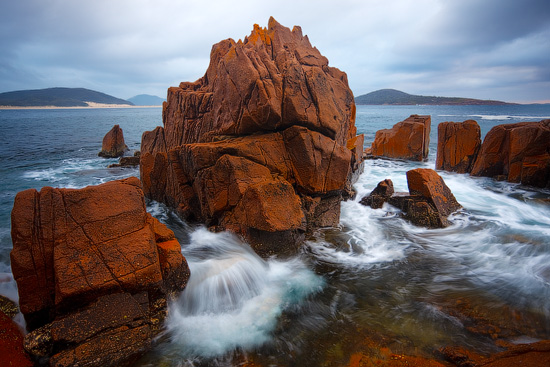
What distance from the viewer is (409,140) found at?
71.9ft

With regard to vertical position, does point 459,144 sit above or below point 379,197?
above

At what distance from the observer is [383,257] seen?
8.35 meters

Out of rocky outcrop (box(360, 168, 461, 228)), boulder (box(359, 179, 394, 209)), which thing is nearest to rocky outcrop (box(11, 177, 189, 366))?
rocky outcrop (box(360, 168, 461, 228))

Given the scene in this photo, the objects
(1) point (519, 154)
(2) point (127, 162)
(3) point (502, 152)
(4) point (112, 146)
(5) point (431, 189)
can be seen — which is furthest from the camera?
(4) point (112, 146)

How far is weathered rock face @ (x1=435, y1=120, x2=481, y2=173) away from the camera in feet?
54.6

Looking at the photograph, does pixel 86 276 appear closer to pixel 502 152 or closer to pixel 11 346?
pixel 11 346

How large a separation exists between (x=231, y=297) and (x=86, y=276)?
9.44 feet

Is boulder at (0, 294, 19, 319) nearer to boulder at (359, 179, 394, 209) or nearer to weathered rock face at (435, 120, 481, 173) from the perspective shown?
boulder at (359, 179, 394, 209)

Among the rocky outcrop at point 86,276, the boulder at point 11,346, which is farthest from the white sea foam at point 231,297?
the boulder at point 11,346

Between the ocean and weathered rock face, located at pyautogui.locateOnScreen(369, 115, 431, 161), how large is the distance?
1070 cm

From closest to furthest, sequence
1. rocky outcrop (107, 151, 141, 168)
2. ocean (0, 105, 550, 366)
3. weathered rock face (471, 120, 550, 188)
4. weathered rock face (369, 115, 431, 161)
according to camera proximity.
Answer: ocean (0, 105, 550, 366) < weathered rock face (471, 120, 550, 188) < rocky outcrop (107, 151, 141, 168) < weathered rock face (369, 115, 431, 161)

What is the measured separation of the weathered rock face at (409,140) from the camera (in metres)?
21.3

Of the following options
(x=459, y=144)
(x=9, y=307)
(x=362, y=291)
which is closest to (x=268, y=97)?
(x=362, y=291)

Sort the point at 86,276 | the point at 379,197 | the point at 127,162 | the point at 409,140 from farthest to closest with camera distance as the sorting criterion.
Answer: the point at 409,140, the point at 127,162, the point at 379,197, the point at 86,276
